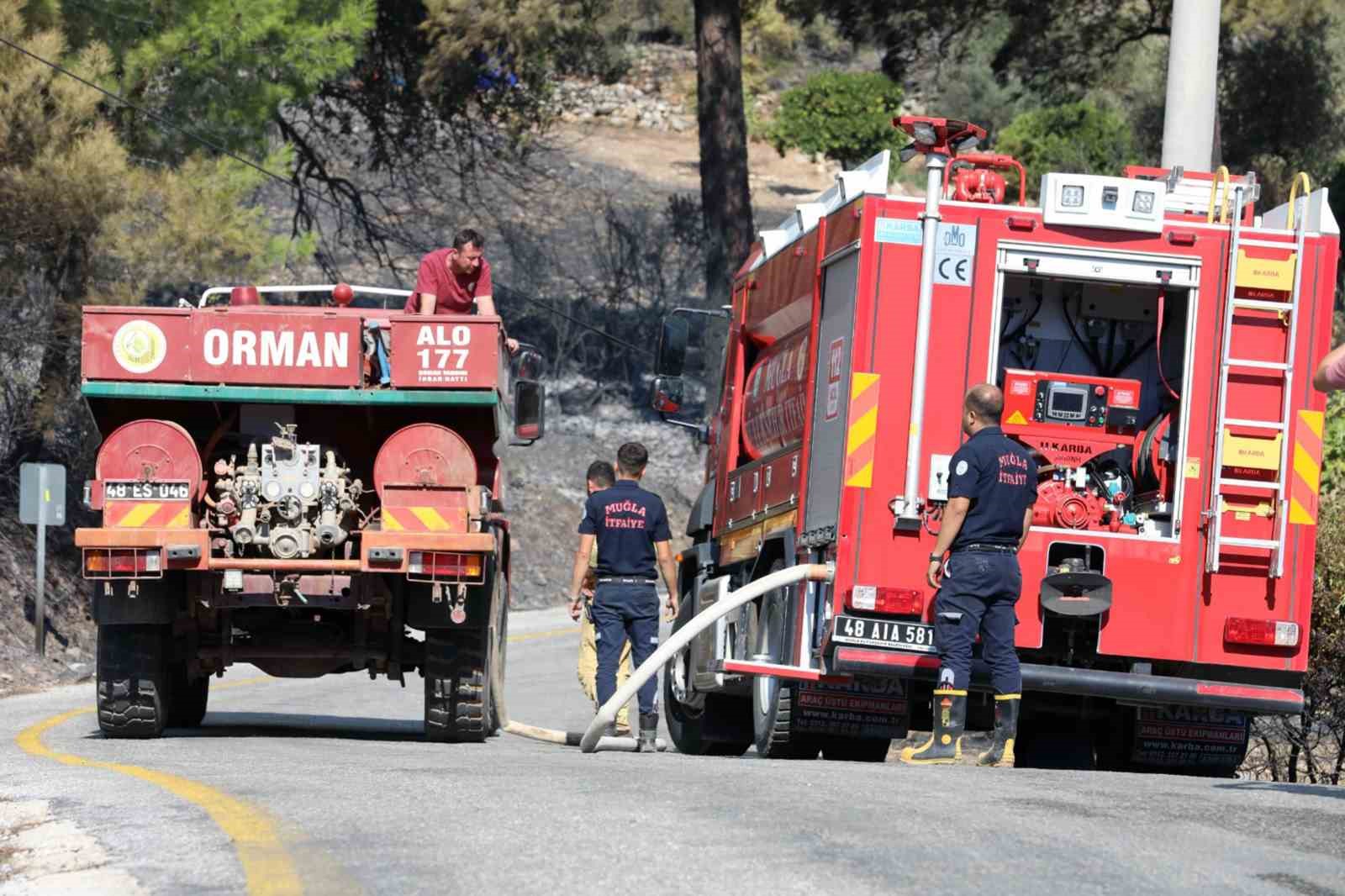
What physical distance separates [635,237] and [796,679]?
107 ft

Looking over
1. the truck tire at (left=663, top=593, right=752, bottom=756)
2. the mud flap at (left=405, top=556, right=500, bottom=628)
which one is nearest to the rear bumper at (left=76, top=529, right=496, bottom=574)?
the mud flap at (left=405, top=556, right=500, bottom=628)

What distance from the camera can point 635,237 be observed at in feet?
143

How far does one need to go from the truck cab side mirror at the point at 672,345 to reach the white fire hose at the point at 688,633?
8.75 feet

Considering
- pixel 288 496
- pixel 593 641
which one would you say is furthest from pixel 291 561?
pixel 593 641

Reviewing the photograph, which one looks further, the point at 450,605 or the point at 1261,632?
the point at 450,605

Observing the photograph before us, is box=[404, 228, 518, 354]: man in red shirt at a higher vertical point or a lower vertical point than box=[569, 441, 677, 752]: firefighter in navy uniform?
higher

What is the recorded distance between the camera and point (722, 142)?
2862 centimetres

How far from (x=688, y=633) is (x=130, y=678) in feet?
10.5

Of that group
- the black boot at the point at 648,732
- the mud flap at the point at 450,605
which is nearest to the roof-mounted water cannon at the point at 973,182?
the mud flap at the point at 450,605

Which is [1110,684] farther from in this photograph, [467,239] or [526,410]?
[467,239]

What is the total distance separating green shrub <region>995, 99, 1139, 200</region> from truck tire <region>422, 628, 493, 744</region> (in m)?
27.8

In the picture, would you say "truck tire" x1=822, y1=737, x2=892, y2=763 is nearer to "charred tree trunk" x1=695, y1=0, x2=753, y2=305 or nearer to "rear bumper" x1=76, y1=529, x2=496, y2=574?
"rear bumper" x1=76, y1=529, x2=496, y2=574

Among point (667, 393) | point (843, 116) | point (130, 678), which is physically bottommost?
point (130, 678)

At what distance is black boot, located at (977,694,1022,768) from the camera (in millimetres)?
10711
